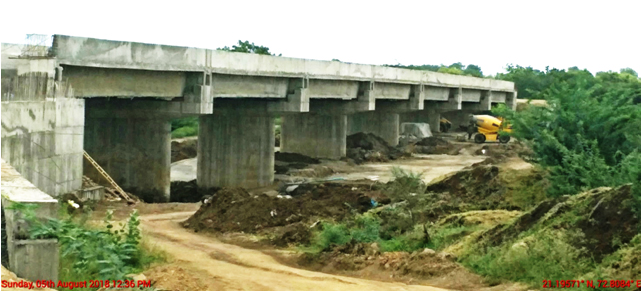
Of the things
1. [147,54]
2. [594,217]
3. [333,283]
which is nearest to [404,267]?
[333,283]

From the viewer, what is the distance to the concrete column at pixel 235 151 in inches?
1750

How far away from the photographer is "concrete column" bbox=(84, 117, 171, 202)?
123 ft

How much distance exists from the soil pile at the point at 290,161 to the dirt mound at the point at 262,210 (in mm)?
22124

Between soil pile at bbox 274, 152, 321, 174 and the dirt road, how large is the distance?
26.5m

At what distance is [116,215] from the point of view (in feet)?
89.5

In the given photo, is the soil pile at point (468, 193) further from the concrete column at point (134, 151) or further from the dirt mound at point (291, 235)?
the concrete column at point (134, 151)

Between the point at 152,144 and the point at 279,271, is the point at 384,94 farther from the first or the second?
the point at 279,271

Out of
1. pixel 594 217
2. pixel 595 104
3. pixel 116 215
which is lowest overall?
pixel 116 215

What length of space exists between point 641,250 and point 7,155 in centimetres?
1461

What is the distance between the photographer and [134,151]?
37875 mm

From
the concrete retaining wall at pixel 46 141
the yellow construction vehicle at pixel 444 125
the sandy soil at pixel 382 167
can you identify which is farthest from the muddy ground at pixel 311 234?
the yellow construction vehicle at pixel 444 125

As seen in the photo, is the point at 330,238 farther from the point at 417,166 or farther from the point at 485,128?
the point at 485,128

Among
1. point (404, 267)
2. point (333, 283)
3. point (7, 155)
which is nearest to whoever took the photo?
point (333, 283)

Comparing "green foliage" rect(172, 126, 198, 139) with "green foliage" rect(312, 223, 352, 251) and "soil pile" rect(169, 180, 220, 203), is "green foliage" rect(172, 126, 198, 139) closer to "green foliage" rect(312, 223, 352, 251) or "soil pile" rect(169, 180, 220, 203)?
"soil pile" rect(169, 180, 220, 203)
